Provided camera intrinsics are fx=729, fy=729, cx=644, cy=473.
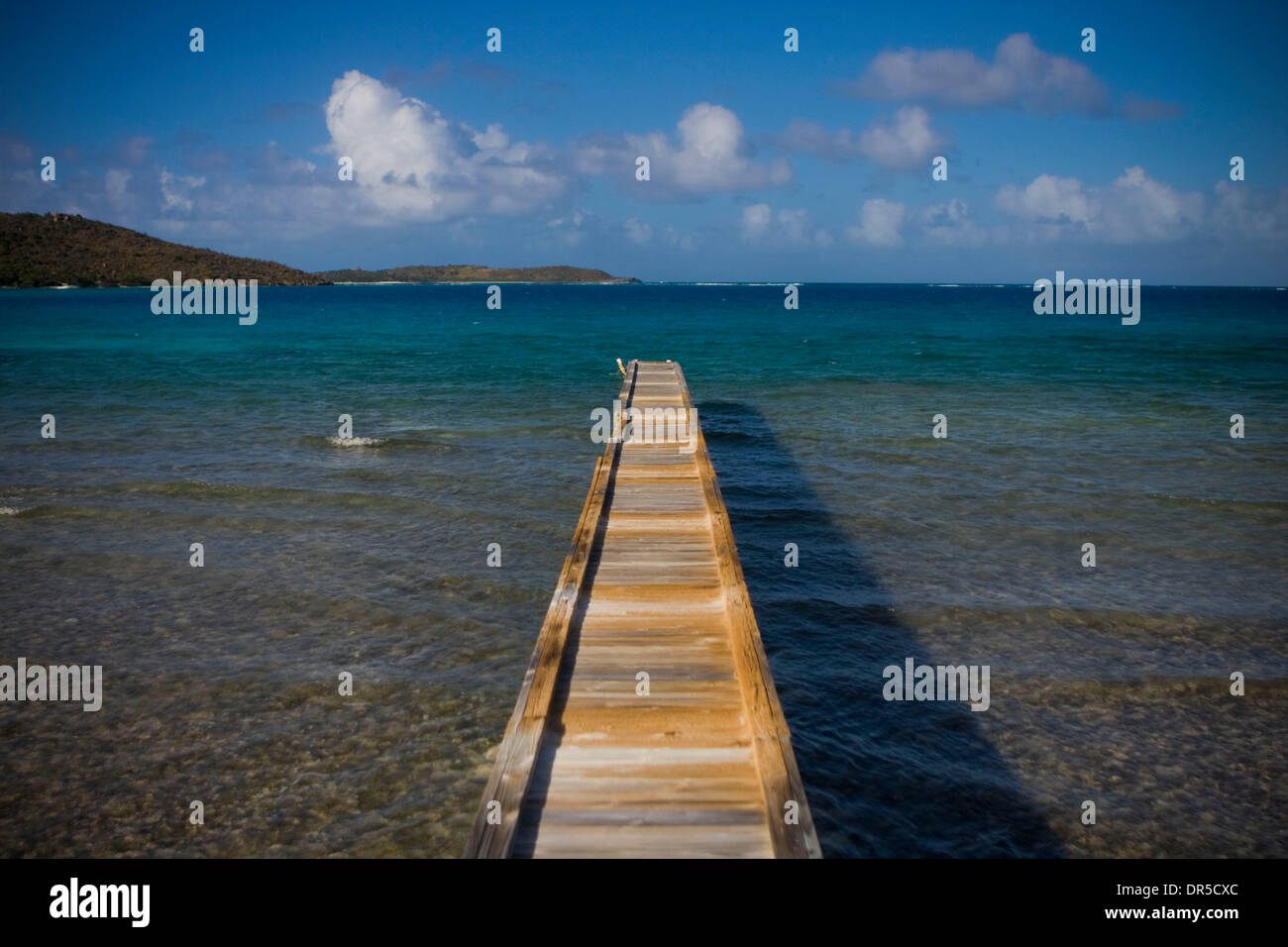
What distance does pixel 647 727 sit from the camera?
555 cm

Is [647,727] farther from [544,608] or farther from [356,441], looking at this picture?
[356,441]

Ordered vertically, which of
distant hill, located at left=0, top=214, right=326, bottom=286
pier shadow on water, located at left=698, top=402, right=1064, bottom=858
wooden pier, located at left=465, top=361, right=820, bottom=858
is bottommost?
pier shadow on water, located at left=698, top=402, right=1064, bottom=858

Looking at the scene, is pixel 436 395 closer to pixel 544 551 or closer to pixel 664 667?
pixel 544 551

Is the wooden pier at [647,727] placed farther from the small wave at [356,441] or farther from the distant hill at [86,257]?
the distant hill at [86,257]

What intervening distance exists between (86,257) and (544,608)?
569 feet

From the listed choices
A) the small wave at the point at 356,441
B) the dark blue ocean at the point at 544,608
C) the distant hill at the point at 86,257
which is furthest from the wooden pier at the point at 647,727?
the distant hill at the point at 86,257

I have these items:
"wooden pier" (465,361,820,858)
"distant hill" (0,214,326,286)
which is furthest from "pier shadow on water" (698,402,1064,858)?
"distant hill" (0,214,326,286)

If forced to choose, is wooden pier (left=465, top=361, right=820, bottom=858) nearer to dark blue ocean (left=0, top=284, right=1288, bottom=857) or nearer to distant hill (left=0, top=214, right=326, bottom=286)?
dark blue ocean (left=0, top=284, right=1288, bottom=857)

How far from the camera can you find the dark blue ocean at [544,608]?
6219 mm

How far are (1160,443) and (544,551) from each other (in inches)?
673

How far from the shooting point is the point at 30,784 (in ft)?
20.9

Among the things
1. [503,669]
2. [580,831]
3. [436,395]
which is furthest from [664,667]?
[436,395]

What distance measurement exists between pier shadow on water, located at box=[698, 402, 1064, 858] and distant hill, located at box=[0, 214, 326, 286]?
513 ft

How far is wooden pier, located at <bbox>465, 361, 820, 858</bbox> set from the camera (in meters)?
4.43
